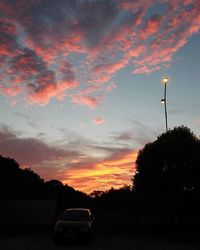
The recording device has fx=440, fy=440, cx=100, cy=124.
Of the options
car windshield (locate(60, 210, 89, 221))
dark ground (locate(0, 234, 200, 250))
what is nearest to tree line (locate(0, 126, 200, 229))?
dark ground (locate(0, 234, 200, 250))

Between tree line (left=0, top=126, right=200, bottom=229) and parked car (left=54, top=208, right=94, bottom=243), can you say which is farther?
tree line (left=0, top=126, right=200, bottom=229)

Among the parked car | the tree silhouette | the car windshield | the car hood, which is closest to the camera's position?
the parked car

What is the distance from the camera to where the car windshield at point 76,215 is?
22.5 metres

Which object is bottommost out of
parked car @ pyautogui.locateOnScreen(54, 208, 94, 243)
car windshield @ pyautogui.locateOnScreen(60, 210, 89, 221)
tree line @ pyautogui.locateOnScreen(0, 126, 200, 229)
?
parked car @ pyautogui.locateOnScreen(54, 208, 94, 243)

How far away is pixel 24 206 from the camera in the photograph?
34.5 metres

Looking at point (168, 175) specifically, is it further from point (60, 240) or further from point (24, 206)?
point (60, 240)

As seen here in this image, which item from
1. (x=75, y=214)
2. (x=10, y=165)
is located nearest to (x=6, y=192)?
(x=10, y=165)

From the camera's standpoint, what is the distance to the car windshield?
22.5 metres

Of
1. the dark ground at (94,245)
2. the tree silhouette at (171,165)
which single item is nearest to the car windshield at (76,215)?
the dark ground at (94,245)

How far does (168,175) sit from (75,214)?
15194mm

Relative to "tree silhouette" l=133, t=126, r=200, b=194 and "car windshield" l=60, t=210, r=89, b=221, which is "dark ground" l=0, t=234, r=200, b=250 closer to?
"car windshield" l=60, t=210, r=89, b=221

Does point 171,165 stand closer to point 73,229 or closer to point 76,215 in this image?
point 76,215

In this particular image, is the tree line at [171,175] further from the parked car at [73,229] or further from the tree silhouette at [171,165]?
the parked car at [73,229]

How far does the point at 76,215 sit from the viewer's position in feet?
75.0
